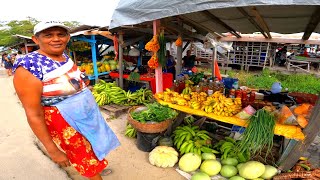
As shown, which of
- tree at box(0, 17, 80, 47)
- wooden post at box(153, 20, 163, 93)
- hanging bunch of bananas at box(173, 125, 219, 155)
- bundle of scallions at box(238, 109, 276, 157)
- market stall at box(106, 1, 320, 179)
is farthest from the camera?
tree at box(0, 17, 80, 47)

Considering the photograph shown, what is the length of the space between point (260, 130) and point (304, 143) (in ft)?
1.86

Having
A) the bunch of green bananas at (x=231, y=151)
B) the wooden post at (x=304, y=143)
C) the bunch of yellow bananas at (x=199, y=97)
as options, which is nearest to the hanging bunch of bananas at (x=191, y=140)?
the bunch of green bananas at (x=231, y=151)

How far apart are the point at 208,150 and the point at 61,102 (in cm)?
261

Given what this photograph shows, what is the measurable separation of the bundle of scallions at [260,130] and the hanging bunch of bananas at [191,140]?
89cm

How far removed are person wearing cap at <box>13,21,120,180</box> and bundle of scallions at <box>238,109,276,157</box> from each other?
1.92 metres

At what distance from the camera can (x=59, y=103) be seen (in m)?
1.90

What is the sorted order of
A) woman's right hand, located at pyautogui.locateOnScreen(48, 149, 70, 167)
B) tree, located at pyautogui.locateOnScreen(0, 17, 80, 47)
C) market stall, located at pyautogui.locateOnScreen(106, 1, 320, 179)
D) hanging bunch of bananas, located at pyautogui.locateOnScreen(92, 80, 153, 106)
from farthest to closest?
1. tree, located at pyautogui.locateOnScreen(0, 17, 80, 47)
2. hanging bunch of bananas, located at pyautogui.locateOnScreen(92, 80, 153, 106)
3. market stall, located at pyautogui.locateOnScreen(106, 1, 320, 179)
4. woman's right hand, located at pyautogui.locateOnScreen(48, 149, 70, 167)

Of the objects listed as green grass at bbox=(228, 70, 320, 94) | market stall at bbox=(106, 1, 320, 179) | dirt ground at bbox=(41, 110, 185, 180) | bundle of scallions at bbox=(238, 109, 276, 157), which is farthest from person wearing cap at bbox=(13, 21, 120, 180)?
green grass at bbox=(228, 70, 320, 94)

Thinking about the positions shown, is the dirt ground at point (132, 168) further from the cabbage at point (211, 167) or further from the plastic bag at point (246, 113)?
the plastic bag at point (246, 113)

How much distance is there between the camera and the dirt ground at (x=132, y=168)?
10.7 feet

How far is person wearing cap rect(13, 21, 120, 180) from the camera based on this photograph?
5.64 ft

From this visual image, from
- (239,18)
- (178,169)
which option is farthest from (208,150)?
(239,18)

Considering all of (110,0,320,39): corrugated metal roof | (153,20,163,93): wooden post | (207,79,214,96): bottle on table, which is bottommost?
(207,79,214,96): bottle on table

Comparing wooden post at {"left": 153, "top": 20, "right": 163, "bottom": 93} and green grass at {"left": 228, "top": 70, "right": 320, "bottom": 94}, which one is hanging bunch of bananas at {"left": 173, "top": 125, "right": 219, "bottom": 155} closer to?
wooden post at {"left": 153, "top": 20, "right": 163, "bottom": 93}
